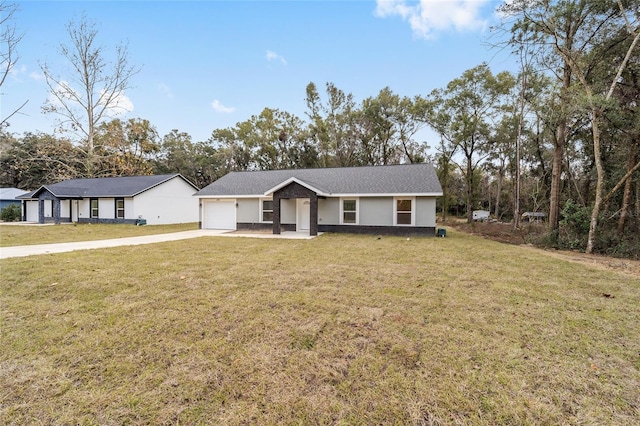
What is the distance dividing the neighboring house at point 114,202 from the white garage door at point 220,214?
5.11 m

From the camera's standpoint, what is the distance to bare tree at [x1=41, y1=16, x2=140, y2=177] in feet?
70.6

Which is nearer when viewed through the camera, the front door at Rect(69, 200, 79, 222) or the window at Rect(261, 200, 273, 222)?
the window at Rect(261, 200, 273, 222)

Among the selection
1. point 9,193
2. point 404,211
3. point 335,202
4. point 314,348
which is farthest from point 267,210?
point 9,193

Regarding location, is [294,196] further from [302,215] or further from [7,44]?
[7,44]

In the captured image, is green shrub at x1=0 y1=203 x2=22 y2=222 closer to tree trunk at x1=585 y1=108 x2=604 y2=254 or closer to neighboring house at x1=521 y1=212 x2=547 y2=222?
tree trunk at x1=585 y1=108 x2=604 y2=254

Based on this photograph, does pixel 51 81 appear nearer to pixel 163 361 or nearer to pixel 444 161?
pixel 163 361

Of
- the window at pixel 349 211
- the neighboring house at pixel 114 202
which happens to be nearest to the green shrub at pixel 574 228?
the window at pixel 349 211

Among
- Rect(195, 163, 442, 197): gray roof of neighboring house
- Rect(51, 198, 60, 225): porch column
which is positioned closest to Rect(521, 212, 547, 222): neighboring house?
Rect(195, 163, 442, 197): gray roof of neighboring house

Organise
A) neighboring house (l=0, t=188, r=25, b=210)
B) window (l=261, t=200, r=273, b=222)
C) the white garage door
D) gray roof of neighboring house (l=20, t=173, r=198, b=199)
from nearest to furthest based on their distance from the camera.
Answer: window (l=261, t=200, r=273, b=222) → the white garage door → gray roof of neighboring house (l=20, t=173, r=198, b=199) → neighboring house (l=0, t=188, r=25, b=210)

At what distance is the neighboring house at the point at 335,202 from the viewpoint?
1406 cm

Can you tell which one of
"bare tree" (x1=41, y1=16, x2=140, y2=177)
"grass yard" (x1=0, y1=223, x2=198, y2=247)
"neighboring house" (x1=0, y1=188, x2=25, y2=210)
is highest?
"bare tree" (x1=41, y1=16, x2=140, y2=177)

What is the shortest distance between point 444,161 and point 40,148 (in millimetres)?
39683

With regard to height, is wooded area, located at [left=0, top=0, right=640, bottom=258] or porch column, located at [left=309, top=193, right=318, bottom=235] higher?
wooded area, located at [left=0, top=0, right=640, bottom=258]

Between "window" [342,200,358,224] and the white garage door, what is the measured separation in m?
7.25
